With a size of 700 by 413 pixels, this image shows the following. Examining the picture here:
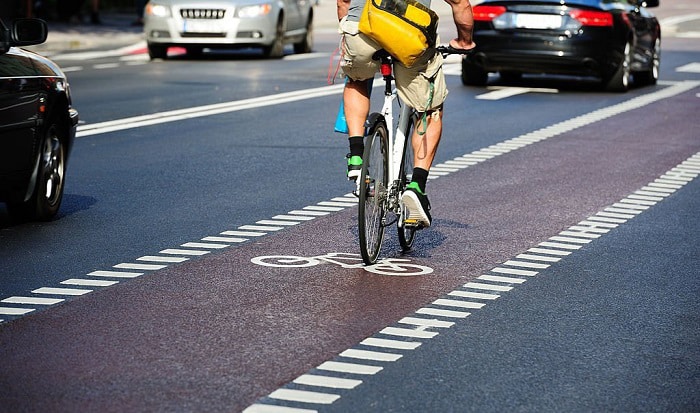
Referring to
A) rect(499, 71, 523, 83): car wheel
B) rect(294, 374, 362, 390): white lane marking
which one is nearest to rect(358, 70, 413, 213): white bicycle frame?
rect(294, 374, 362, 390): white lane marking

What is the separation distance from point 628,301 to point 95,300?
7.82 feet

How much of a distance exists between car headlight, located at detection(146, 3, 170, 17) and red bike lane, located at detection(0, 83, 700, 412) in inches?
552

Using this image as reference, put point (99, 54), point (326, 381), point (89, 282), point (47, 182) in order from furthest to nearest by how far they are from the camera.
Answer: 1. point (99, 54)
2. point (47, 182)
3. point (89, 282)
4. point (326, 381)

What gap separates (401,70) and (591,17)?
39.2 feet

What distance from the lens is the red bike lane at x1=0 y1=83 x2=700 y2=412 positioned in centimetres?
557

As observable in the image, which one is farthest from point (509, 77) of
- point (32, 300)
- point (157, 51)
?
point (32, 300)

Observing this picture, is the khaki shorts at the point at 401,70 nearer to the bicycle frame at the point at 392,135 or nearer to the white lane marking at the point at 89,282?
the bicycle frame at the point at 392,135

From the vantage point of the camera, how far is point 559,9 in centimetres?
1959

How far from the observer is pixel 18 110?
894cm

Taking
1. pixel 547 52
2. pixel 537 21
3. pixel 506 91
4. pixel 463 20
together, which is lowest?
pixel 506 91

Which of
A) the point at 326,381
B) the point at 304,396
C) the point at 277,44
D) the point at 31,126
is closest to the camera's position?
the point at 304,396

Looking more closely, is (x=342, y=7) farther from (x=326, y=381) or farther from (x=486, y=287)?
(x=326, y=381)

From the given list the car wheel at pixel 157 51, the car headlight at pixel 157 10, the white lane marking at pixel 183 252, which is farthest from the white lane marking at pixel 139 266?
the car wheel at pixel 157 51

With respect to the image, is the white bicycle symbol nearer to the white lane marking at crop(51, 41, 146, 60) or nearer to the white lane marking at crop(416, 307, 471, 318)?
the white lane marking at crop(416, 307, 471, 318)
